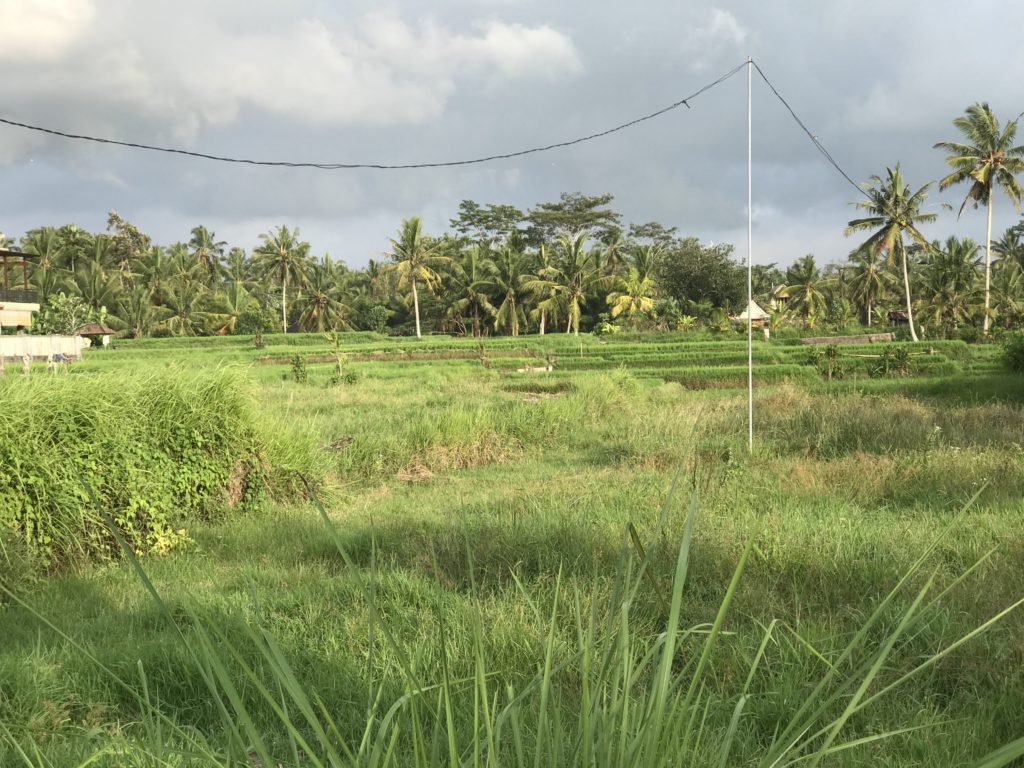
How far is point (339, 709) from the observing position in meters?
3.24

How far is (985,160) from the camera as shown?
3688 cm

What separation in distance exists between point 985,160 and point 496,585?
41669 mm

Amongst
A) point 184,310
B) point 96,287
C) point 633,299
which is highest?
point 96,287

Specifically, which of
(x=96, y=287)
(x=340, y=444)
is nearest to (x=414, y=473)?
(x=340, y=444)

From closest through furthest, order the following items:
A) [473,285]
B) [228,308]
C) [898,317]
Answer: [473,285] → [228,308] → [898,317]

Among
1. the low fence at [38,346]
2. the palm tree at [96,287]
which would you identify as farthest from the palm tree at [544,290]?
the palm tree at [96,287]

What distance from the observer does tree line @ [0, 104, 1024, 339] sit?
38.4m

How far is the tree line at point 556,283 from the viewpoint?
38.4 m

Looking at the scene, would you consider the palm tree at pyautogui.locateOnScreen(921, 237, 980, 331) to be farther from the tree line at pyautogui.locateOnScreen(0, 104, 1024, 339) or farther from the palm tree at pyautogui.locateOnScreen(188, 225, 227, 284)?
the palm tree at pyautogui.locateOnScreen(188, 225, 227, 284)

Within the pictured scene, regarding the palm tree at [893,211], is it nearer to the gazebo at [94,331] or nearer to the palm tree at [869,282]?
the palm tree at [869,282]

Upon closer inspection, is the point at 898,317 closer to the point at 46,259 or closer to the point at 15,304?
the point at 15,304

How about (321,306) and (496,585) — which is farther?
(321,306)

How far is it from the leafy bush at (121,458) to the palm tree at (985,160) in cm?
3870

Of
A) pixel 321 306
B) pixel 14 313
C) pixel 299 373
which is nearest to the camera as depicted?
pixel 299 373
